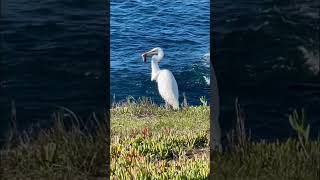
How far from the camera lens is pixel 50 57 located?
5445 millimetres

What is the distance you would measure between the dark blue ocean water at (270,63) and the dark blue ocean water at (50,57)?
4.13ft

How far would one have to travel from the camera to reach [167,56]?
612cm

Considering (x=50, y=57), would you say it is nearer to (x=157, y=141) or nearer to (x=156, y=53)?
(x=156, y=53)

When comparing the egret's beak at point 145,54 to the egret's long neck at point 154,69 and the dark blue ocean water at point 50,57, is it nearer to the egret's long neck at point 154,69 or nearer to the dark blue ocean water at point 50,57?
the egret's long neck at point 154,69

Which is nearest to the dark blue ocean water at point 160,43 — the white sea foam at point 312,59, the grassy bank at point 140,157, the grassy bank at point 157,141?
the grassy bank at point 157,141

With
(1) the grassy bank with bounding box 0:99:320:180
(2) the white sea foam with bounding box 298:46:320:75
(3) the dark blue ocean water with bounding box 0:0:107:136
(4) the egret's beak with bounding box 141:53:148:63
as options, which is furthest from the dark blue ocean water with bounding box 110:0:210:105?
(2) the white sea foam with bounding box 298:46:320:75

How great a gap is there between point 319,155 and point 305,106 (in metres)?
0.51

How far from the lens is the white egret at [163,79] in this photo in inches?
236

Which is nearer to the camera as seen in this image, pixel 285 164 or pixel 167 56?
pixel 285 164

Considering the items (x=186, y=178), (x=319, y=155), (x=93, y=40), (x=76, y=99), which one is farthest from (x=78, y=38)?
(x=319, y=155)

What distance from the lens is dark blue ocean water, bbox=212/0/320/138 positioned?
538 centimetres

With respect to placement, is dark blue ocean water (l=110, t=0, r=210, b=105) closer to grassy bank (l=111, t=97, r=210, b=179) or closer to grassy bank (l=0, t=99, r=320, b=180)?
grassy bank (l=111, t=97, r=210, b=179)

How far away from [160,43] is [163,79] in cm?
46

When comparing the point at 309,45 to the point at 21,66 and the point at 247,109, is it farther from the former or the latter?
the point at 21,66
